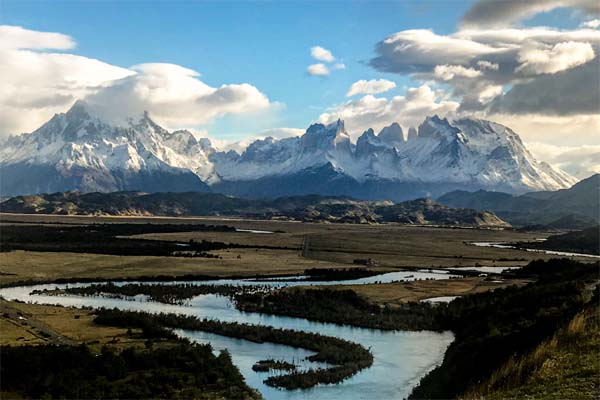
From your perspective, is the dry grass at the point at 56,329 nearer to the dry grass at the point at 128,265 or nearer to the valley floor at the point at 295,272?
the valley floor at the point at 295,272

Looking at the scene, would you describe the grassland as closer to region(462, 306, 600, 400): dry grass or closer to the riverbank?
the riverbank

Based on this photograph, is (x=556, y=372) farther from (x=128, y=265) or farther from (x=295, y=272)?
(x=128, y=265)

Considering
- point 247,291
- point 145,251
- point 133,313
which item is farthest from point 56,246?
point 133,313

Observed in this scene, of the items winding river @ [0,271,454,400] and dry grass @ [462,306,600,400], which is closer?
dry grass @ [462,306,600,400]

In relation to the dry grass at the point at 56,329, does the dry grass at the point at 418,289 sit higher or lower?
higher

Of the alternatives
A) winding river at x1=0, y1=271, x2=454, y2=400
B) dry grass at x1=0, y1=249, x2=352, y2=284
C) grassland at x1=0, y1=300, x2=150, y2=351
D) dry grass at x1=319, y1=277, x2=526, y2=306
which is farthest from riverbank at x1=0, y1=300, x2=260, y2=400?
dry grass at x1=0, y1=249, x2=352, y2=284

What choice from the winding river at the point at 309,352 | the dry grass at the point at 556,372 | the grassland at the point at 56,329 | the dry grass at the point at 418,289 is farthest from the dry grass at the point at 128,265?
the dry grass at the point at 556,372

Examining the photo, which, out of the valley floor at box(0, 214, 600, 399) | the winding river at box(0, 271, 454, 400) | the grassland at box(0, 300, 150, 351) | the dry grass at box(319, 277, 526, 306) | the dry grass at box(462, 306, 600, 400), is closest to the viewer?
the dry grass at box(462, 306, 600, 400)
